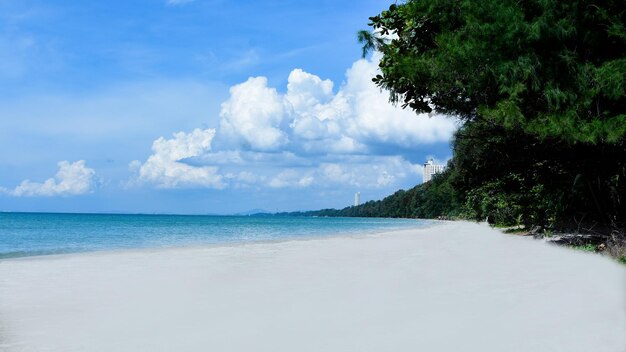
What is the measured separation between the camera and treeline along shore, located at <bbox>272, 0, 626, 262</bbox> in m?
11.5

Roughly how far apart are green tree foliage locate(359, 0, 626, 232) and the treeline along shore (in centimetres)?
2

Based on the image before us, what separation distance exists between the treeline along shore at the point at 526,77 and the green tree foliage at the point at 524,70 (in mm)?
23

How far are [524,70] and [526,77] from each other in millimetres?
151

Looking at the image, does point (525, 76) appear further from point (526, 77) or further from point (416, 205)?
point (416, 205)

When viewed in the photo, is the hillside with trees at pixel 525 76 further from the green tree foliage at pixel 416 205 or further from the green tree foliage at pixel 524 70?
the green tree foliage at pixel 416 205

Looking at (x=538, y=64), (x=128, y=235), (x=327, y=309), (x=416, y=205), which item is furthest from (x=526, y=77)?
(x=416, y=205)

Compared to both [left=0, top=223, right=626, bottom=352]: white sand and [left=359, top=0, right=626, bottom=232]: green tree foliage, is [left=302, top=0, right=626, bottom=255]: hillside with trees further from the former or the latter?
[left=0, top=223, right=626, bottom=352]: white sand

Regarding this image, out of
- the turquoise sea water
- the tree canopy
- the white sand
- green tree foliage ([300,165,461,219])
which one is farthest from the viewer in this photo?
green tree foliage ([300,165,461,219])

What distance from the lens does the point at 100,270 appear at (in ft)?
41.5

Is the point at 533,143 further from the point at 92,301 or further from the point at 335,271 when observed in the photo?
the point at 92,301

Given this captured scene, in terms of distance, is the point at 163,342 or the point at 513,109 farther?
the point at 513,109

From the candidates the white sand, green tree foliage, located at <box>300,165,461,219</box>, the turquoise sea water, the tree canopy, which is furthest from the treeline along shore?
green tree foliage, located at <box>300,165,461,219</box>

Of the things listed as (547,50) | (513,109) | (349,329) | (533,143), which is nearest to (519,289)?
(349,329)

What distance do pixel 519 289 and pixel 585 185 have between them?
10.8 metres
